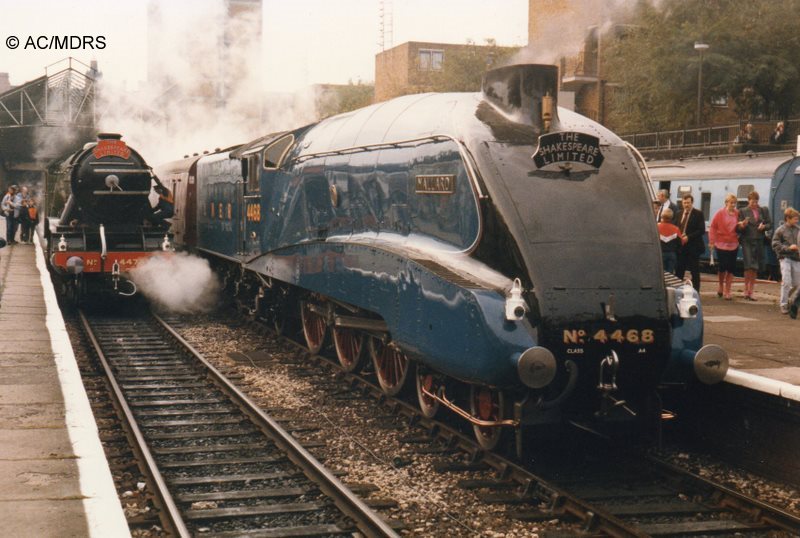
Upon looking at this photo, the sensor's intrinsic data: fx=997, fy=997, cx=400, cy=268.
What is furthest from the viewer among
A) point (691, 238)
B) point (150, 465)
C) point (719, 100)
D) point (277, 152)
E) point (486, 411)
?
point (719, 100)

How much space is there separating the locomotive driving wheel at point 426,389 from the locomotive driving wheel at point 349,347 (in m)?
1.85

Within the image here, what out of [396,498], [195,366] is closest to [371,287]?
[396,498]

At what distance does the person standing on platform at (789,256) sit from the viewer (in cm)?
1262

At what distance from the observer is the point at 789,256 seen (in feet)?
41.5

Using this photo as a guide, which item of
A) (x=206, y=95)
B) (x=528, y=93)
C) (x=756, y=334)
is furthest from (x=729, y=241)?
(x=206, y=95)

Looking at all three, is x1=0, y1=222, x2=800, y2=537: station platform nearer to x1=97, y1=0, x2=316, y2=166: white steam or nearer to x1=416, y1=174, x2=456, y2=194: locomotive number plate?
x1=416, y1=174, x2=456, y2=194: locomotive number plate

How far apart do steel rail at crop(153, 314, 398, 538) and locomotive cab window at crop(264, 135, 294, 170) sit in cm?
342

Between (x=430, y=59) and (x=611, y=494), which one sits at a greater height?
(x=430, y=59)

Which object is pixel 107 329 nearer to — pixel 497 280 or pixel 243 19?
pixel 497 280

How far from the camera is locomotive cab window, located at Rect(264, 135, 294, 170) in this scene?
42.4 feet

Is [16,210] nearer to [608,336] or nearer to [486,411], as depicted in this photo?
[486,411]

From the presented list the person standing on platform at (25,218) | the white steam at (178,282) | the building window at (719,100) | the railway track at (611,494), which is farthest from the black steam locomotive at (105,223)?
the building window at (719,100)

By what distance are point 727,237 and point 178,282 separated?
30.6 feet

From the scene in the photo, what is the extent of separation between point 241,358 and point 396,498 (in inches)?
240
